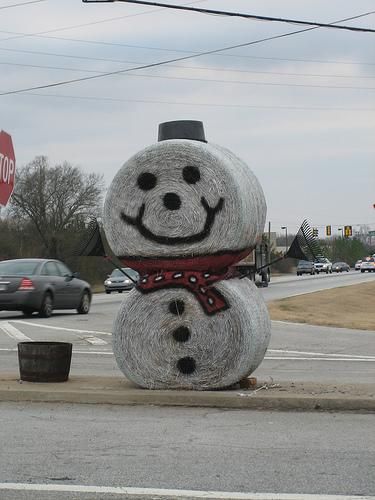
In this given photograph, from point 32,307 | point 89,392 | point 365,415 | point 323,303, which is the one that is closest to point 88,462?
point 89,392

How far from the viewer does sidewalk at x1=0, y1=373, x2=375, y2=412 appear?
8164 mm

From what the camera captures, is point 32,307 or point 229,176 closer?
point 229,176

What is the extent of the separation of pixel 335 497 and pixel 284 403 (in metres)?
2.92

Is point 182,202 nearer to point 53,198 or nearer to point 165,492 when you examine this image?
point 165,492

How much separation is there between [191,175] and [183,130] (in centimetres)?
75

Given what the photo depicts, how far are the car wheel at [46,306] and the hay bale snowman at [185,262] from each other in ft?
37.8

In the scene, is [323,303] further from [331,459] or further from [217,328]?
[331,459]

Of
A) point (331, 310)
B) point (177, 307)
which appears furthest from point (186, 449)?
point (331, 310)

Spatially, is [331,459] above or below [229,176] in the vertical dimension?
below

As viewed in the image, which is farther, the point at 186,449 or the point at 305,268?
the point at 305,268

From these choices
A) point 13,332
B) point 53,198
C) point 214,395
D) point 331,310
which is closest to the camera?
point 214,395

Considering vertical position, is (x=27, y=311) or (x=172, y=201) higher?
(x=172, y=201)

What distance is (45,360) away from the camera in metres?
9.00

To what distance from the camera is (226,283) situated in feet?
27.5
